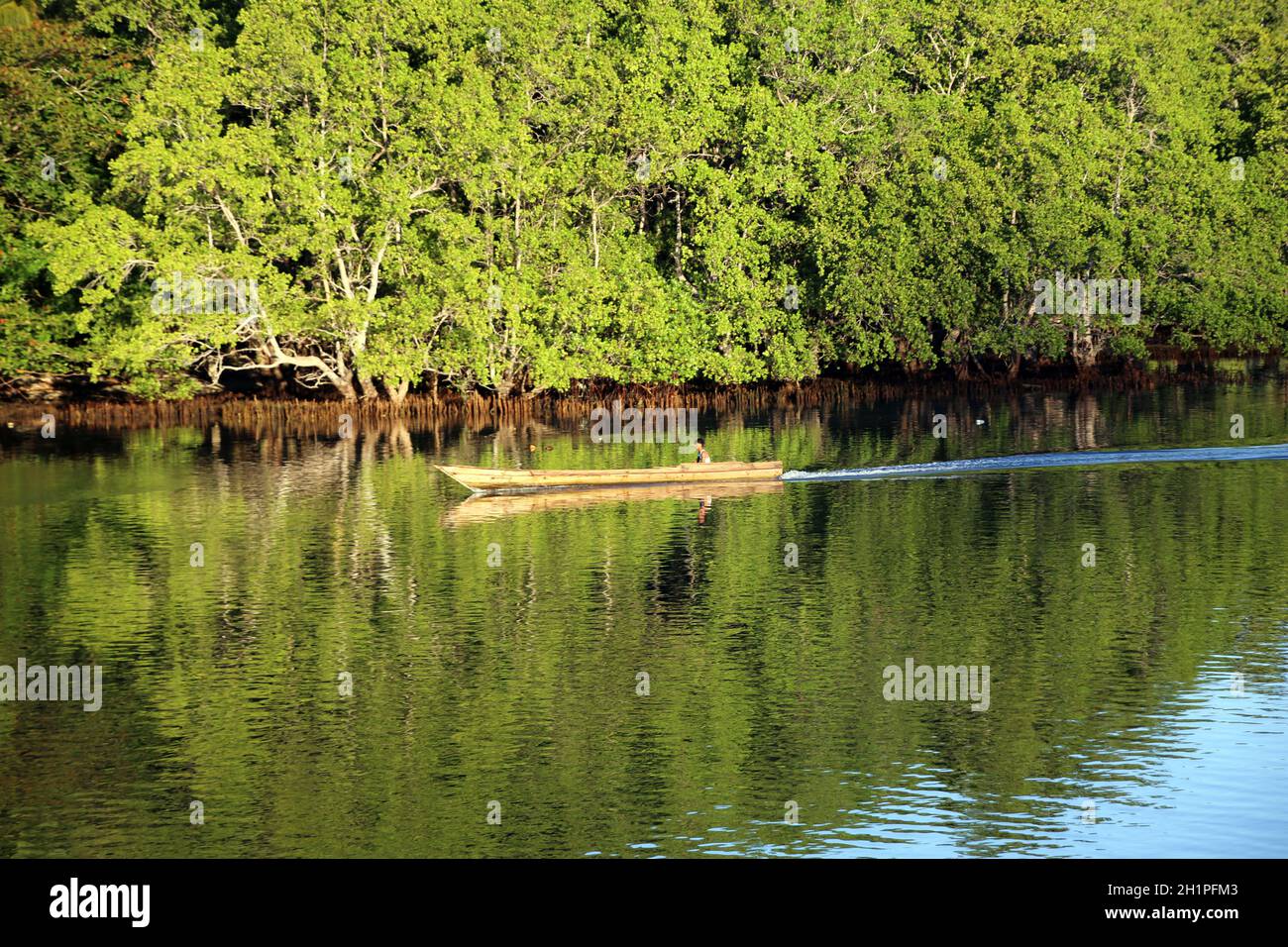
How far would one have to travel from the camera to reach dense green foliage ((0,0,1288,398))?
6938 cm

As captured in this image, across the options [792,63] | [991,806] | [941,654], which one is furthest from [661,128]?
[991,806]

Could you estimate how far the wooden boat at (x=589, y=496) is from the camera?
4744cm

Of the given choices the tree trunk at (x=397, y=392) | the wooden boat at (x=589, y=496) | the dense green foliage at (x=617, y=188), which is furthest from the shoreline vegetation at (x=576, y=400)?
the wooden boat at (x=589, y=496)

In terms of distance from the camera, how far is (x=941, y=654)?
2983 centimetres

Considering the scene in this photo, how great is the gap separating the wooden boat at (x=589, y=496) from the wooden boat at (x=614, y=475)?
22 cm

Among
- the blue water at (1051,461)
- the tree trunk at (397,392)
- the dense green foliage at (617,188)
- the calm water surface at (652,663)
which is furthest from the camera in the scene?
the tree trunk at (397,392)

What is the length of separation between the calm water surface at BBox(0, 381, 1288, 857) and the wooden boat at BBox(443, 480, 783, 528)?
42cm

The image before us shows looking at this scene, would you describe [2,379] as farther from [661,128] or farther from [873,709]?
[873,709]

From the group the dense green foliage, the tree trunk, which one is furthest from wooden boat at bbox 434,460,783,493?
the tree trunk

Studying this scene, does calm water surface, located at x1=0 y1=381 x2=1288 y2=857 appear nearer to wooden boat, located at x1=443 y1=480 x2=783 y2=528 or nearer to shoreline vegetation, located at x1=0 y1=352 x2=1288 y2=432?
wooden boat, located at x1=443 y1=480 x2=783 y2=528

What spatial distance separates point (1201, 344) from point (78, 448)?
193 feet

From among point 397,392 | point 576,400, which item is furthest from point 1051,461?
point 397,392

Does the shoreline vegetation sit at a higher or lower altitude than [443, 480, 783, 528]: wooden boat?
higher

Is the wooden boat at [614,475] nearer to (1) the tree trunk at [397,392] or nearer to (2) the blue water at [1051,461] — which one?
(2) the blue water at [1051,461]
